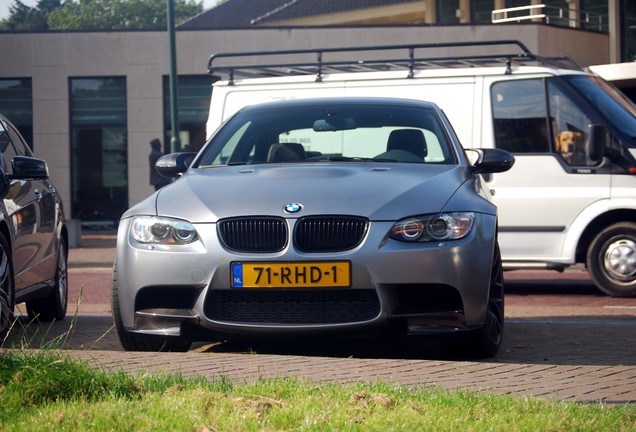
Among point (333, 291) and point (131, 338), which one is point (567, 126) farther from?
point (131, 338)

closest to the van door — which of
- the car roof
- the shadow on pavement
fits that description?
the shadow on pavement

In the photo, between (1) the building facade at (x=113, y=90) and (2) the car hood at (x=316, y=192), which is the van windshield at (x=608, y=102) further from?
(1) the building facade at (x=113, y=90)

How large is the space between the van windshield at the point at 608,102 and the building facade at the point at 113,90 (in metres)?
15.3

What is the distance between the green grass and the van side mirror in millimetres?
6733

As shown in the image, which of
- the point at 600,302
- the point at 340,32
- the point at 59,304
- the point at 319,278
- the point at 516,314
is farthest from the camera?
the point at 340,32

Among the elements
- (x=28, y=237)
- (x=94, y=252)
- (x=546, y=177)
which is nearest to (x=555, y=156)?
(x=546, y=177)

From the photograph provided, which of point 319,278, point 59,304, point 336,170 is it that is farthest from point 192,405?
point 59,304

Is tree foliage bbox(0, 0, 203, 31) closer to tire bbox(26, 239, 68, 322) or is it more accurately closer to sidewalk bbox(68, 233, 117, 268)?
sidewalk bbox(68, 233, 117, 268)

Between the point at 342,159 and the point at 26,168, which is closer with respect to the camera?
the point at 342,159

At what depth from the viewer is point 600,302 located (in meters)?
11.2

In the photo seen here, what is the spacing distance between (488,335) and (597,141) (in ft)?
16.8

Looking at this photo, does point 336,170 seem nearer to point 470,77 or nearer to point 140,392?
point 140,392

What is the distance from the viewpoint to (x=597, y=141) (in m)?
11.2

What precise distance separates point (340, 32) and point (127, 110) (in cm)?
535
